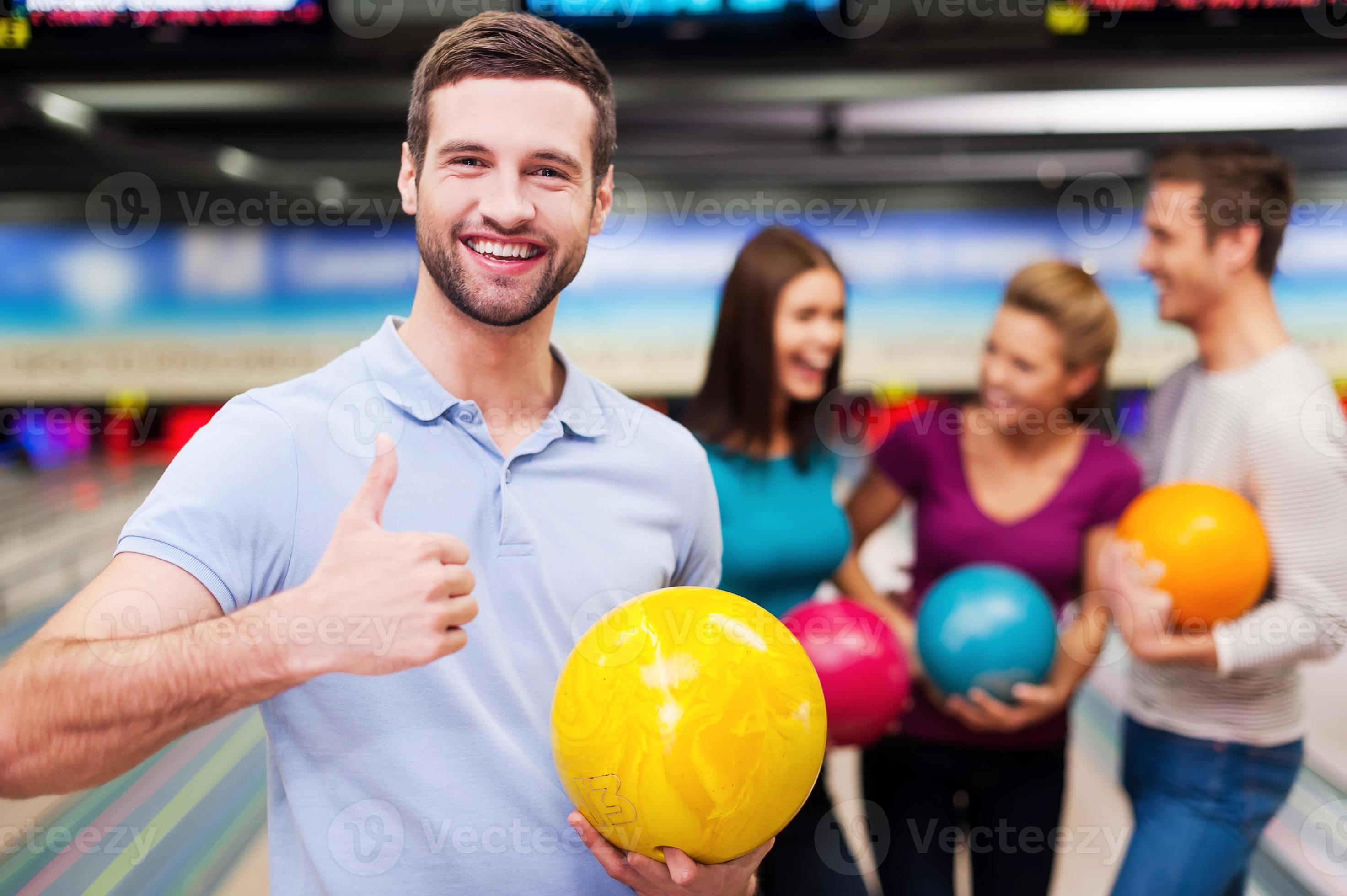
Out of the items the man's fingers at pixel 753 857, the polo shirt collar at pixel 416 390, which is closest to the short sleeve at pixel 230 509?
the polo shirt collar at pixel 416 390

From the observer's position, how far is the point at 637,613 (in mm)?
1025

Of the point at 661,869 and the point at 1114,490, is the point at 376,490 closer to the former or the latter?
the point at 661,869

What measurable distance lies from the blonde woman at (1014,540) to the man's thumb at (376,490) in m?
1.23

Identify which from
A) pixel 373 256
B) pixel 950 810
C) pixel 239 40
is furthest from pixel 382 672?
pixel 373 256

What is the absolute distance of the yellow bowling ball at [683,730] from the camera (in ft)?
3.18

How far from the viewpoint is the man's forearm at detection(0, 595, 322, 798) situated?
87 centimetres

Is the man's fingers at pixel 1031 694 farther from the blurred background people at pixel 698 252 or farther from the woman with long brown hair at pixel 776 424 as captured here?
the woman with long brown hair at pixel 776 424

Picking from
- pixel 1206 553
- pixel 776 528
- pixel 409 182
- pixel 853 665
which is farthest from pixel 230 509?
pixel 1206 553

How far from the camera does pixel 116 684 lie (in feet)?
2.84

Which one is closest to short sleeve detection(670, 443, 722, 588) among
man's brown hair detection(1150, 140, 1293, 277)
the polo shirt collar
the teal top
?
the polo shirt collar

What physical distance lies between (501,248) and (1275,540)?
1.37m

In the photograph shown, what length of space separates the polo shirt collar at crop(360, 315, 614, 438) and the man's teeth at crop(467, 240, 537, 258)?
136 mm

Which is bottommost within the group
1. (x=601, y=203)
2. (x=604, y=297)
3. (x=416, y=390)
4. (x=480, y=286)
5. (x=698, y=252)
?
(x=416, y=390)

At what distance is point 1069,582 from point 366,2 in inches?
79.4
